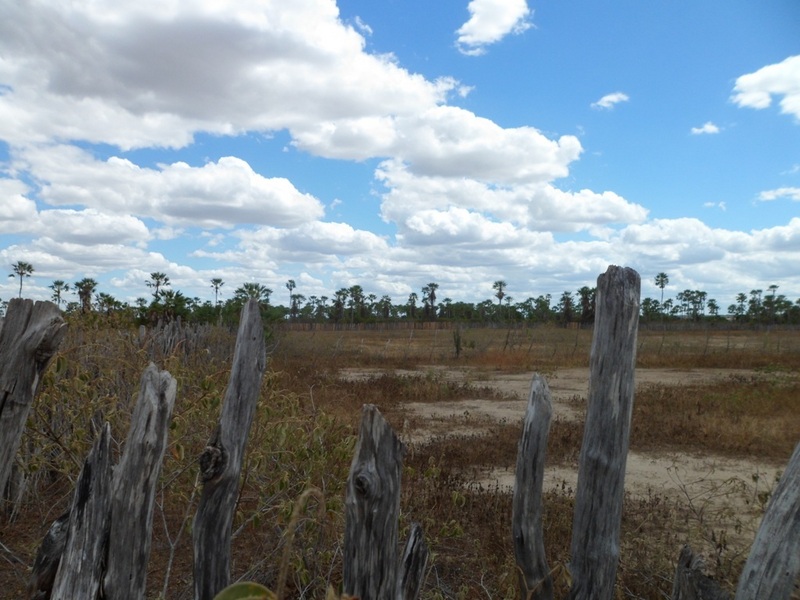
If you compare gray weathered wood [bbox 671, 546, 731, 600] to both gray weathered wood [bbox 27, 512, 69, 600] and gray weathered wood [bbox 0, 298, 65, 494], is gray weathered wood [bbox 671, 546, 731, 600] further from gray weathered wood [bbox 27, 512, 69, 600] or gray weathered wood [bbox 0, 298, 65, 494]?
gray weathered wood [bbox 0, 298, 65, 494]

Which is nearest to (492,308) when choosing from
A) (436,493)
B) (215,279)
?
(215,279)

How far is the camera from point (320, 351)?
28.7 metres

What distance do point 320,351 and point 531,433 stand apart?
2644 cm

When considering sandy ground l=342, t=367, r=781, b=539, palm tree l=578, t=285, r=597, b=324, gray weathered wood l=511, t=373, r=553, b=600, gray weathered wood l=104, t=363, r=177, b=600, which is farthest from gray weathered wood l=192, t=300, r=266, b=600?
palm tree l=578, t=285, r=597, b=324

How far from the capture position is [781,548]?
7.34 ft

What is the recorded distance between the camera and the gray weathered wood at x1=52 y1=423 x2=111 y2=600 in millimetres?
2146

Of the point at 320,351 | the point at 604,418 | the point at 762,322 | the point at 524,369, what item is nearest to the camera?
the point at 604,418

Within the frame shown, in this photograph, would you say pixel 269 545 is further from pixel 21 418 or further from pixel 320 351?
pixel 320 351

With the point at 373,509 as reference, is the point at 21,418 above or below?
above

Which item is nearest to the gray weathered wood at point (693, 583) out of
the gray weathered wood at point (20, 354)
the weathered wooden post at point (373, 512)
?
the weathered wooden post at point (373, 512)

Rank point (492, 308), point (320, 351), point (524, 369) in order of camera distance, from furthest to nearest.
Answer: point (492, 308) → point (320, 351) → point (524, 369)

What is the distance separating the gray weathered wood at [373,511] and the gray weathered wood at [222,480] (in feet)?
1.99

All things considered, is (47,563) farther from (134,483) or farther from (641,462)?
(641,462)

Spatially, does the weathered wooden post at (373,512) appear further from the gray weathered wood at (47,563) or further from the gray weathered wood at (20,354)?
the gray weathered wood at (20,354)
